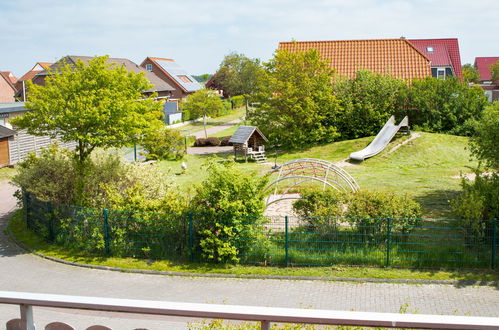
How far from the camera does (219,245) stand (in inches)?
506

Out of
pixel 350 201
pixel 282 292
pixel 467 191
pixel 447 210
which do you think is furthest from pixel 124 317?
pixel 447 210

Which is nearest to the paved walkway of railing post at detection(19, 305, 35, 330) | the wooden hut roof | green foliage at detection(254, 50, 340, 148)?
railing post at detection(19, 305, 35, 330)

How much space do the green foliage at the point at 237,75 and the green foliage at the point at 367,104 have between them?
2685 centimetres

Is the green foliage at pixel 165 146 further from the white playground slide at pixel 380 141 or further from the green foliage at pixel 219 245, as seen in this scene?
the green foliage at pixel 219 245

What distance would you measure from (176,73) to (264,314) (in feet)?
217

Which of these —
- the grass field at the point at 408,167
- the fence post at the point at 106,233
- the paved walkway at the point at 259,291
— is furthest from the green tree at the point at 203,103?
the paved walkway at the point at 259,291

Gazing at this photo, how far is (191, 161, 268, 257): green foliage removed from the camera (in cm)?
1292

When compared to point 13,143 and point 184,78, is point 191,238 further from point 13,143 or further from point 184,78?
point 184,78

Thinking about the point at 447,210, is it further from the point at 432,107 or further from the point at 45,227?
the point at 432,107

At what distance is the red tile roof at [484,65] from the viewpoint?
97562 millimetres

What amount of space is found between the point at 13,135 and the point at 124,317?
27.9m

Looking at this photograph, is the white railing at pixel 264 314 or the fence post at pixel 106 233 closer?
the white railing at pixel 264 314

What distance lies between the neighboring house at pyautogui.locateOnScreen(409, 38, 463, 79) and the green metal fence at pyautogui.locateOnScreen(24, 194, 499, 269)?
4375 cm

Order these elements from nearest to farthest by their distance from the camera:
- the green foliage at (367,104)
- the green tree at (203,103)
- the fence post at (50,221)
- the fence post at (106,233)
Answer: the fence post at (106,233) → the fence post at (50,221) → the green foliage at (367,104) → the green tree at (203,103)
